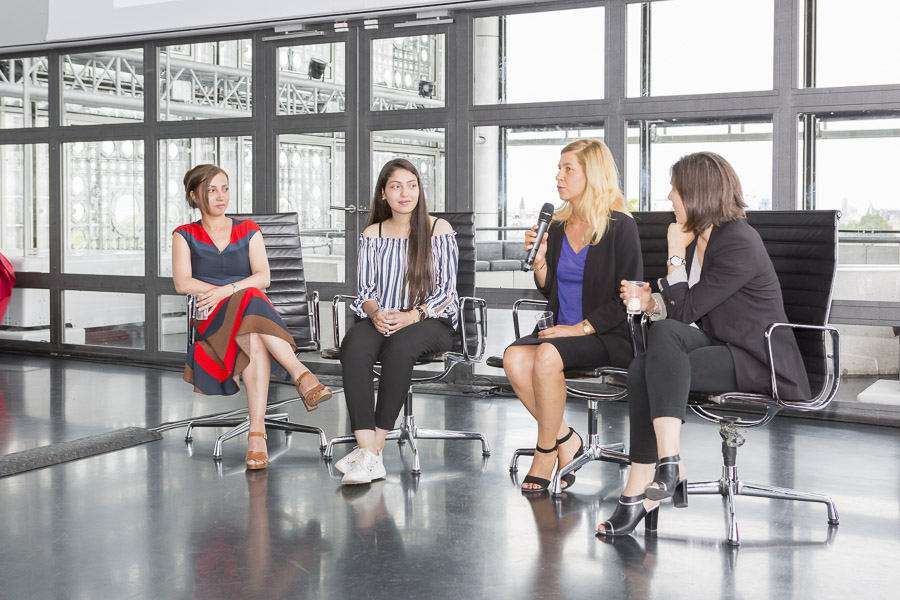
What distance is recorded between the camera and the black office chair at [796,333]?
8.81ft

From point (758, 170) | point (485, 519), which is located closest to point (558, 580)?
point (485, 519)

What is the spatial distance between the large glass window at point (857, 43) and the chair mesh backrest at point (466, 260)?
196 cm

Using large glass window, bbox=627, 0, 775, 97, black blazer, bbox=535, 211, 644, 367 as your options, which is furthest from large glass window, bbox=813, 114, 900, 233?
black blazer, bbox=535, 211, 644, 367

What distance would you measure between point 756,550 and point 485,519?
790 millimetres

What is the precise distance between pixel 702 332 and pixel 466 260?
4.19 feet

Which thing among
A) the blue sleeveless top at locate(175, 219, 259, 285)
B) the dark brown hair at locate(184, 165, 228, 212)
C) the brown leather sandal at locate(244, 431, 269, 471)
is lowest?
the brown leather sandal at locate(244, 431, 269, 471)

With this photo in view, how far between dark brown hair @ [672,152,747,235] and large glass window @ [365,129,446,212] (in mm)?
2659

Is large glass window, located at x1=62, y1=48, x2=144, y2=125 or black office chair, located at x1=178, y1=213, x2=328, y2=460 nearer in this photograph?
black office chair, located at x1=178, y1=213, x2=328, y2=460

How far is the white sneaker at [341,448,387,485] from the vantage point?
3.23 meters

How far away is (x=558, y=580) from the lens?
7.66ft

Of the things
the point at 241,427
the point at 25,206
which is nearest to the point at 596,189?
the point at 241,427

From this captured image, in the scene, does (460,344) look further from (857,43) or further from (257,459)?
(857,43)

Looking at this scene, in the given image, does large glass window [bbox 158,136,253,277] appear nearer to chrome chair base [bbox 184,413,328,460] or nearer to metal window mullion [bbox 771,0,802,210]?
chrome chair base [bbox 184,413,328,460]

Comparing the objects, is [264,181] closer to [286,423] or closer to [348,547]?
[286,423]
